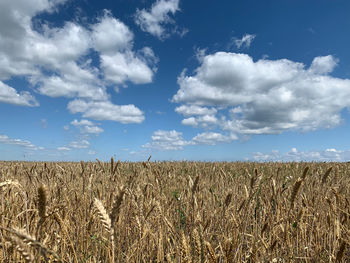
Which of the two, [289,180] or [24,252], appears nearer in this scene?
[24,252]

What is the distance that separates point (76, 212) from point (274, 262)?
2.43 m

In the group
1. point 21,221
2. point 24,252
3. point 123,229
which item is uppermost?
point 24,252

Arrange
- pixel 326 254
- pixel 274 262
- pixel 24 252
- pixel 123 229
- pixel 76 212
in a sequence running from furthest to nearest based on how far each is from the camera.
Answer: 1. pixel 76 212
2. pixel 123 229
3. pixel 326 254
4. pixel 274 262
5. pixel 24 252

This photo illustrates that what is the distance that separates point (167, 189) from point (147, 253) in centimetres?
249

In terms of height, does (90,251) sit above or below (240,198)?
below

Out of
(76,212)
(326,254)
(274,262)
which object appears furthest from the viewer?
(76,212)

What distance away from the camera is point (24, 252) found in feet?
2.93

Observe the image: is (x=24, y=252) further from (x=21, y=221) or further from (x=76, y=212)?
(x=76, y=212)

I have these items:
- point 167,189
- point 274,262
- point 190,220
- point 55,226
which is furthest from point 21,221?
point 167,189

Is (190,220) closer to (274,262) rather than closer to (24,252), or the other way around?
(274,262)

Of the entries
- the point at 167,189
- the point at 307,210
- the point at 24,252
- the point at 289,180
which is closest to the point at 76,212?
the point at 167,189

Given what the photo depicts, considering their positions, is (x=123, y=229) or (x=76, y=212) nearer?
(x=123, y=229)

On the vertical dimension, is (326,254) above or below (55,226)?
below

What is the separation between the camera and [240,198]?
4148mm
